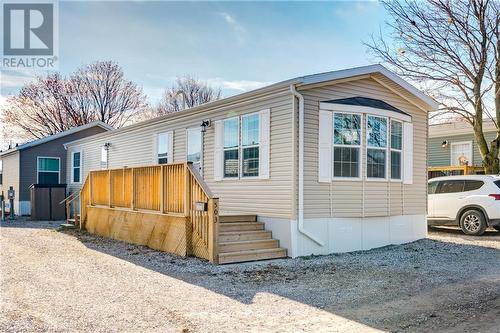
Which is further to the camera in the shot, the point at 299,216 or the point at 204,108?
the point at 204,108

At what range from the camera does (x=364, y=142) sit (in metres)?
9.12

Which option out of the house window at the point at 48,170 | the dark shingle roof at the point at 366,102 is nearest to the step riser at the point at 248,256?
the dark shingle roof at the point at 366,102

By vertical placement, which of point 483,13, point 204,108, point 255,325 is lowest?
point 255,325

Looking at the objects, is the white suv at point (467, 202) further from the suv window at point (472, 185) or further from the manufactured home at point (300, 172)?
the manufactured home at point (300, 172)

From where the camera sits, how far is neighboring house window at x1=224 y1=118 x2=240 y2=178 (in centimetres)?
958

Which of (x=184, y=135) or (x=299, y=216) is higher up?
(x=184, y=135)

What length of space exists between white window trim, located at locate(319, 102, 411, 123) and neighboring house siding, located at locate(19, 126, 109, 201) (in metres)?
15.0

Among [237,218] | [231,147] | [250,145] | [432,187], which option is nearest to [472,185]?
[432,187]

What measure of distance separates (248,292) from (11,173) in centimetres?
1864

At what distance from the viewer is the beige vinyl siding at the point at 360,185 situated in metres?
8.45

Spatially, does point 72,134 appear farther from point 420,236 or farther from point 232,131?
point 420,236

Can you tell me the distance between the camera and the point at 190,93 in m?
35.5

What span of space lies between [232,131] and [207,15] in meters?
4.12

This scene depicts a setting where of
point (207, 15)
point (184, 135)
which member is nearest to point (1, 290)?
point (184, 135)
